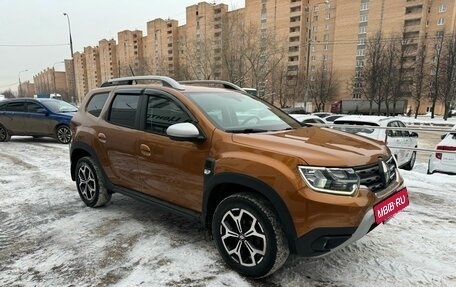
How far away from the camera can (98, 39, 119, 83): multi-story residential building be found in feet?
332

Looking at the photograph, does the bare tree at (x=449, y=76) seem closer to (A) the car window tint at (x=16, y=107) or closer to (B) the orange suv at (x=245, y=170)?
(A) the car window tint at (x=16, y=107)

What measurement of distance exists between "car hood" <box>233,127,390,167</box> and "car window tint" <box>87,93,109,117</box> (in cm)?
240

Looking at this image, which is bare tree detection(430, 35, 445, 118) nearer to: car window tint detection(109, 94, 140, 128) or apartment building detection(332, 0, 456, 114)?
apartment building detection(332, 0, 456, 114)

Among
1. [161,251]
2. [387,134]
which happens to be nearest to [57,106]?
[161,251]

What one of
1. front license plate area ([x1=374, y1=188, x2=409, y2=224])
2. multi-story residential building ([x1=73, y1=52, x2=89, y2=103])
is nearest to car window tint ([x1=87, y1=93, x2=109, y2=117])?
front license plate area ([x1=374, y1=188, x2=409, y2=224])

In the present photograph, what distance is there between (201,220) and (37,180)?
15.2 feet

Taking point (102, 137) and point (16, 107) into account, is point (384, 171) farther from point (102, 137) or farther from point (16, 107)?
point (16, 107)

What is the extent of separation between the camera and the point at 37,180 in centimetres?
654

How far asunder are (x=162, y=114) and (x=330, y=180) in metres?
1.99

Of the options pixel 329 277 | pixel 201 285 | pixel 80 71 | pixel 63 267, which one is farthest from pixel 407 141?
pixel 80 71

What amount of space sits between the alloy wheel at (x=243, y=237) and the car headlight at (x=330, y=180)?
23.2 inches

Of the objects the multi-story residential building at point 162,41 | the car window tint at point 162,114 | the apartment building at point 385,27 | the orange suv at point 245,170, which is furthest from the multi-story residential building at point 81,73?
the car window tint at point 162,114

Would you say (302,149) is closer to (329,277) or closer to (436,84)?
(329,277)

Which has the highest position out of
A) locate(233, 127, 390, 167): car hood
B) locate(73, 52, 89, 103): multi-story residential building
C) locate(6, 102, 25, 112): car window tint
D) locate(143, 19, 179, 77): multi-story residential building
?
locate(143, 19, 179, 77): multi-story residential building
